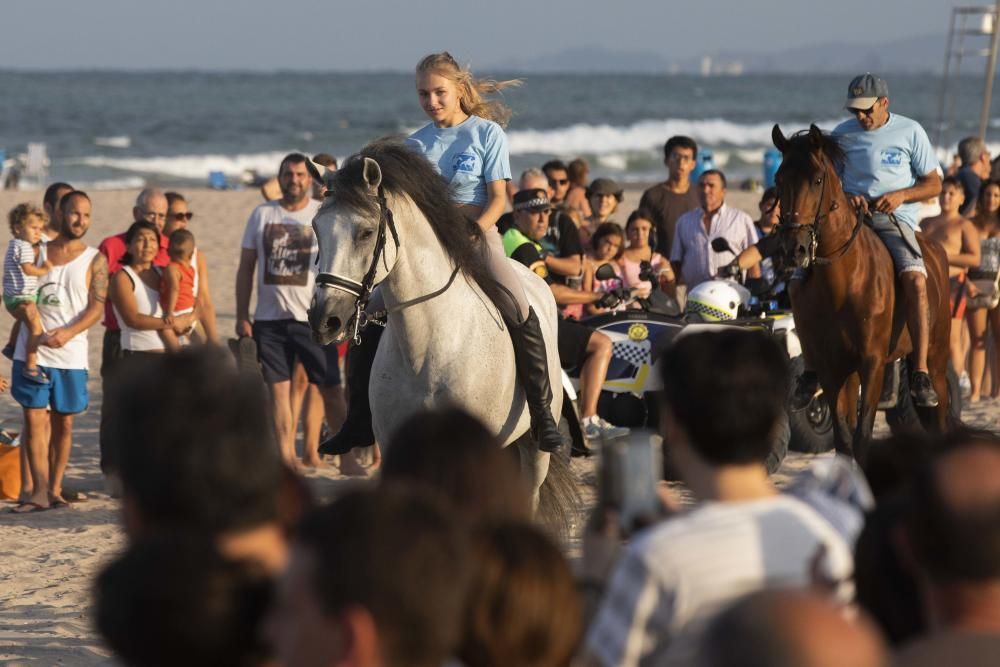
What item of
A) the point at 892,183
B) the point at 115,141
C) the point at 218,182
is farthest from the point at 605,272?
the point at 115,141

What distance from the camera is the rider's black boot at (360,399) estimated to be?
→ 22.7 ft

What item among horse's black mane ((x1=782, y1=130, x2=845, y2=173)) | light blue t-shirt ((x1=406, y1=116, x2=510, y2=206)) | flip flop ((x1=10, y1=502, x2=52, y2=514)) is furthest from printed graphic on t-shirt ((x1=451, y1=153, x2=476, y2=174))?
flip flop ((x1=10, y1=502, x2=52, y2=514))

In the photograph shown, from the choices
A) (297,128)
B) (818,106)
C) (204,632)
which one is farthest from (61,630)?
(818,106)

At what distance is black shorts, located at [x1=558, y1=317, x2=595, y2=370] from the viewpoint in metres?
9.29

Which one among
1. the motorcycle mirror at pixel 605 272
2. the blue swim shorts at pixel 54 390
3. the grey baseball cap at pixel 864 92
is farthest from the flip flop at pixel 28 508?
the grey baseball cap at pixel 864 92

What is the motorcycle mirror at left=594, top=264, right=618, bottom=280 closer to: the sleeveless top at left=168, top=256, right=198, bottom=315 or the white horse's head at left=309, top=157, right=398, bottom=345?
the sleeveless top at left=168, top=256, right=198, bottom=315

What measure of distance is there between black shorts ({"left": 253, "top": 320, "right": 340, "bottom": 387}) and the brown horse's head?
340cm

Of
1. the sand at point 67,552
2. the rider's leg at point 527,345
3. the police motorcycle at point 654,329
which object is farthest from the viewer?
the police motorcycle at point 654,329

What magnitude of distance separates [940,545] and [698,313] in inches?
291

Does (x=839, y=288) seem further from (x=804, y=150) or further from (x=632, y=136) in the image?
(x=632, y=136)

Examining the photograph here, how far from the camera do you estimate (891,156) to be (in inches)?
343

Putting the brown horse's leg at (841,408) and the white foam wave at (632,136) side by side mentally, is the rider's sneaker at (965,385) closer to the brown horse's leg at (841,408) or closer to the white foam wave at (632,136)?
the brown horse's leg at (841,408)

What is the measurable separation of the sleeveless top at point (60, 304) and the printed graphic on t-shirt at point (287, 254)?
1.45 m

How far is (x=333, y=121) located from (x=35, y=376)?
215ft
